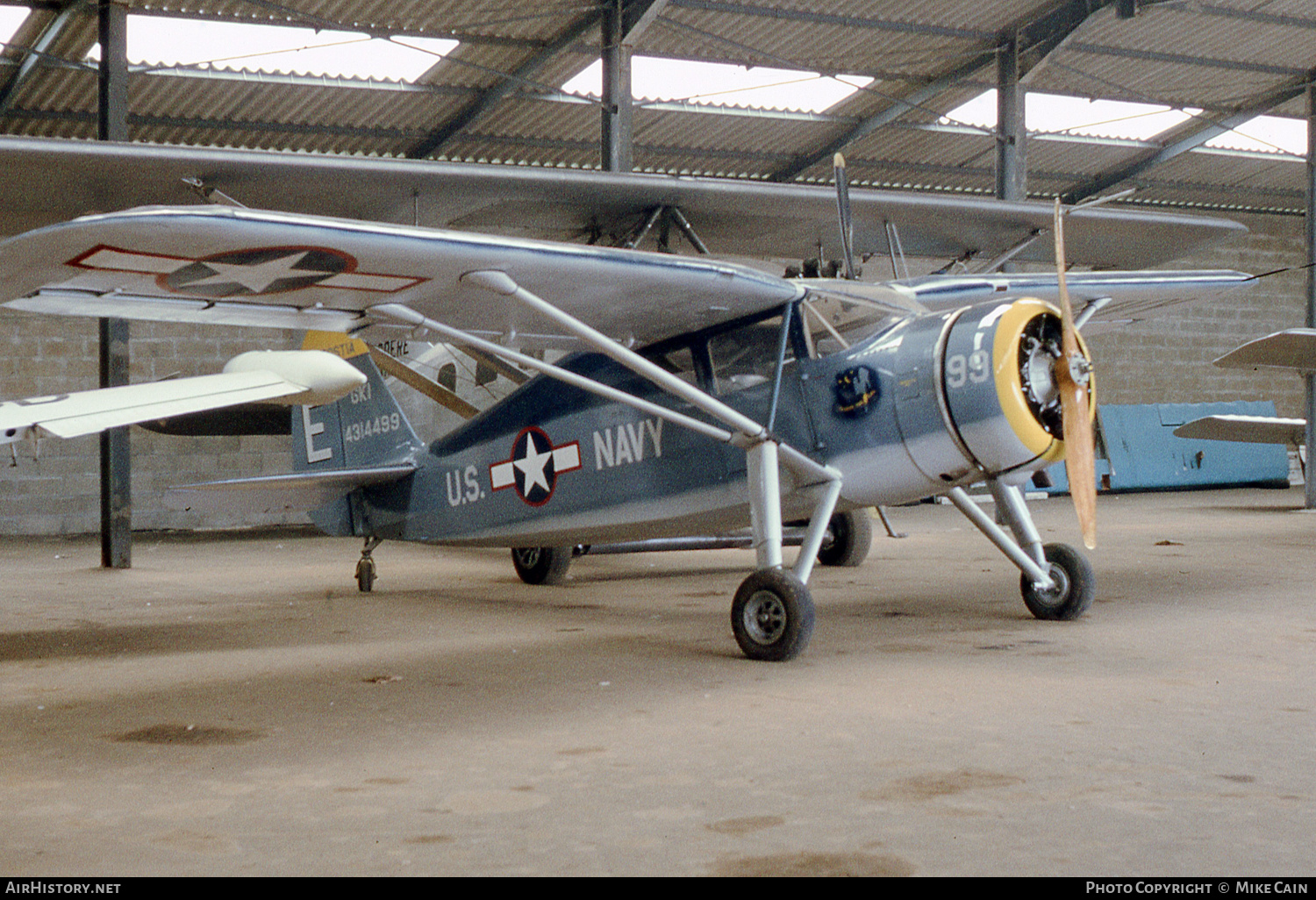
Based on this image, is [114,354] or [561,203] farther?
[114,354]

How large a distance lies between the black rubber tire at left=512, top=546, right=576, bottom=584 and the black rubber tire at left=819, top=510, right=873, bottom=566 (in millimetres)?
2200

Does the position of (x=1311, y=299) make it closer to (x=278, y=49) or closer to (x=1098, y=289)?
(x=1098, y=289)

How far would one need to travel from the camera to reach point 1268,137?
2081cm

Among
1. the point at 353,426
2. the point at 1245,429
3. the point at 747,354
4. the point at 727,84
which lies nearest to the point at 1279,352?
the point at 1245,429

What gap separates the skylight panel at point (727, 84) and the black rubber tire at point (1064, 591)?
409 inches

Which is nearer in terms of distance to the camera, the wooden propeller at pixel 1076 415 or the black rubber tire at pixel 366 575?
the wooden propeller at pixel 1076 415

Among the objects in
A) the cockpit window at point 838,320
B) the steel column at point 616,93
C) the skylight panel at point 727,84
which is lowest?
the cockpit window at point 838,320

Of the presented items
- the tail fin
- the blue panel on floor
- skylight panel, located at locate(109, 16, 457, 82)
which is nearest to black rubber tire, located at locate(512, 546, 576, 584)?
the tail fin

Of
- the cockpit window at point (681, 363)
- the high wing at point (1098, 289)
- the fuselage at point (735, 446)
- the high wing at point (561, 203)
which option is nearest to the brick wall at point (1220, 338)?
the high wing at point (561, 203)

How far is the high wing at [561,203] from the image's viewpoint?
8.33 metres

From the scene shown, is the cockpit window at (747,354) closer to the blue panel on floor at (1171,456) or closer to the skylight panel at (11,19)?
the skylight panel at (11,19)

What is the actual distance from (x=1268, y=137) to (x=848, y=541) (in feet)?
52.8

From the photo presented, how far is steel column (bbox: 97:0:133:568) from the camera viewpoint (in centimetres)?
1025

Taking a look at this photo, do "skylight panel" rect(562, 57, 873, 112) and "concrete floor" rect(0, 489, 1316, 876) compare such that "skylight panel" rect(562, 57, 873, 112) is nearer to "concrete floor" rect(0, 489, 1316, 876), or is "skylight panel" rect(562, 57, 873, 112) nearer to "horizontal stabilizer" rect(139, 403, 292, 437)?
→ "horizontal stabilizer" rect(139, 403, 292, 437)
